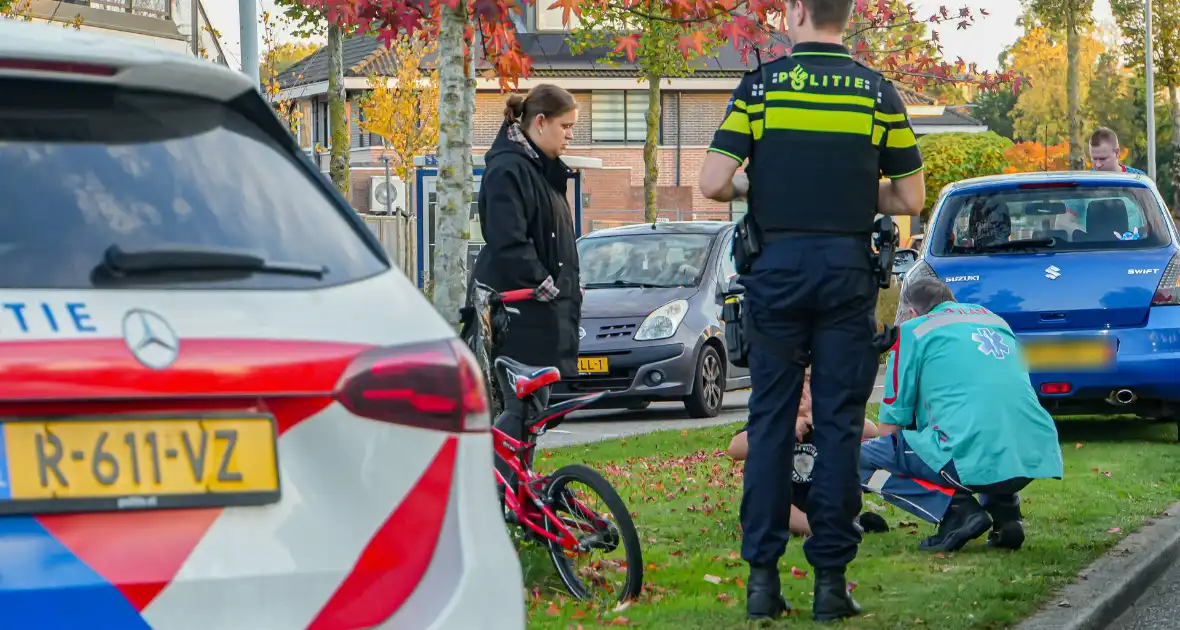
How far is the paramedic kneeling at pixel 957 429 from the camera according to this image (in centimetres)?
727

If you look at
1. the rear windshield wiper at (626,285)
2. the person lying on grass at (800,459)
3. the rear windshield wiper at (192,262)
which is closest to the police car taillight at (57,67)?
the rear windshield wiper at (192,262)

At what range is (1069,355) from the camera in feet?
37.4

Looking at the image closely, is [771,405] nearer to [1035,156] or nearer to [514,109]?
[514,109]

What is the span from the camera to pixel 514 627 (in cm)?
320

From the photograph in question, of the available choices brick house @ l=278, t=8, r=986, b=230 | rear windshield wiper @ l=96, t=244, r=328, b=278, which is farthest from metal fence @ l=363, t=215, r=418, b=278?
brick house @ l=278, t=8, r=986, b=230

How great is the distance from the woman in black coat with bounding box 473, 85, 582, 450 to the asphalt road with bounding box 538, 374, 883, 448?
5526 millimetres

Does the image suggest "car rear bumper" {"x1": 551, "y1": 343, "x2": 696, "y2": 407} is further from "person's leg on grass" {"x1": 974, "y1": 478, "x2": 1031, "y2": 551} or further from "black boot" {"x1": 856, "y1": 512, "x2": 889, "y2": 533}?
"person's leg on grass" {"x1": 974, "y1": 478, "x2": 1031, "y2": 551}

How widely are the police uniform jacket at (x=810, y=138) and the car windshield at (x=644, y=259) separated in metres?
9.92

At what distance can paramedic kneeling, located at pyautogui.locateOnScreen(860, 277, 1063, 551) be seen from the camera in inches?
286

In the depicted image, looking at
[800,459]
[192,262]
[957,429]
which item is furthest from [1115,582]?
[192,262]

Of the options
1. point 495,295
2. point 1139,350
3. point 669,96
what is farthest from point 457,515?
point 669,96

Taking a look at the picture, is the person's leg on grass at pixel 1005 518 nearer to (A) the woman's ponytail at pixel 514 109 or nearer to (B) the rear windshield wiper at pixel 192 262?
(A) the woman's ponytail at pixel 514 109

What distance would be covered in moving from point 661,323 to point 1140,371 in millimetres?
4754

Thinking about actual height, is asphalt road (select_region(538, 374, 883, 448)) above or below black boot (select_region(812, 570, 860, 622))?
below
